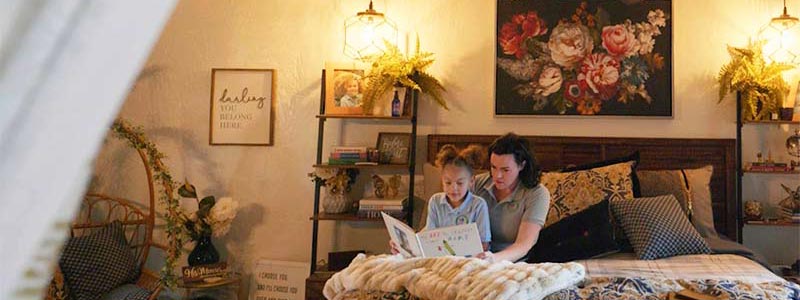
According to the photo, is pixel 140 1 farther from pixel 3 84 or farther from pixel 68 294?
pixel 68 294

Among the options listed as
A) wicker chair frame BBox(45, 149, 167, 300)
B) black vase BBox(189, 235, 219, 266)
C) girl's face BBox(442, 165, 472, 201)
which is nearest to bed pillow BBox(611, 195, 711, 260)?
girl's face BBox(442, 165, 472, 201)

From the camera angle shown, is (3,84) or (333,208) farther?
(333,208)

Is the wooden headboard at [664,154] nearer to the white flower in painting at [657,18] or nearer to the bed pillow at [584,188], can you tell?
the bed pillow at [584,188]

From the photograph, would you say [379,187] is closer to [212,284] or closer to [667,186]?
[212,284]

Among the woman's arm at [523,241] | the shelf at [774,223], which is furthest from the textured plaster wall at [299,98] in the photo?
the woman's arm at [523,241]

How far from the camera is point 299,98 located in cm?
392

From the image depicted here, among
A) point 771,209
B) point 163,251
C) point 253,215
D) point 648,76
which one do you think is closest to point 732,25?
point 648,76

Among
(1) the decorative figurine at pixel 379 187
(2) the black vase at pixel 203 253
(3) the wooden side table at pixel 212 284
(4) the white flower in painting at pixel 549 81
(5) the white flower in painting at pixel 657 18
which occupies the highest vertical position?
(5) the white flower in painting at pixel 657 18

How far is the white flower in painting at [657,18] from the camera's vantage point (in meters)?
3.63

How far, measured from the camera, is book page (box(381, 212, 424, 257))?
7.41ft

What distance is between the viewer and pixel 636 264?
2635 millimetres

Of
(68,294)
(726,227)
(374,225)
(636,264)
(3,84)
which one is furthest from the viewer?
(374,225)

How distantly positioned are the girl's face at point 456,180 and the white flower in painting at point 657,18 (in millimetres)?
1774

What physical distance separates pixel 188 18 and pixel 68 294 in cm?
184
